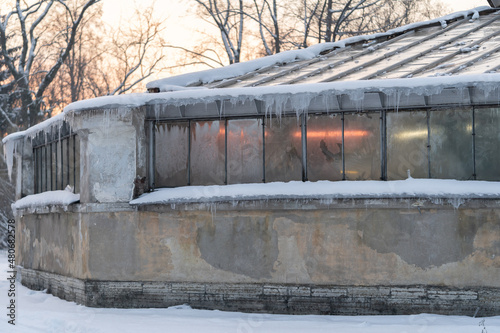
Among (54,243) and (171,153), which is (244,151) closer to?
(171,153)

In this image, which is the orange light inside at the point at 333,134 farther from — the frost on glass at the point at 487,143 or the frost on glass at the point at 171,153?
the frost on glass at the point at 171,153

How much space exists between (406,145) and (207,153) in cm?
421

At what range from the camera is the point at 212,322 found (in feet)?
41.1

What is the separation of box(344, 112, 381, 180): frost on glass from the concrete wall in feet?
2.62

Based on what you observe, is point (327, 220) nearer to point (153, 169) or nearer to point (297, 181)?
point (297, 181)

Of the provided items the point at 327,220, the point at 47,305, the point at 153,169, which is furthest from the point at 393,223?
the point at 47,305

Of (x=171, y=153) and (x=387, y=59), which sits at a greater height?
(x=387, y=59)

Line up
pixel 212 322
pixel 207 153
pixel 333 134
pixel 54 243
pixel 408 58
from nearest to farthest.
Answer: pixel 212 322 < pixel 333 134 < pixel 207 153 < pixel 408 58 < pixel 54 243

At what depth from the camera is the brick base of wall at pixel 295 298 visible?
12883 mm

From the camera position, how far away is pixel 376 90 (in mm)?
13234

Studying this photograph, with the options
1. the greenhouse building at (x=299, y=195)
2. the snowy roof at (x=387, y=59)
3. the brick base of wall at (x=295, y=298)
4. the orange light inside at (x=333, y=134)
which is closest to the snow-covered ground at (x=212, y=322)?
the brick base of wall at (x=295, y=298)

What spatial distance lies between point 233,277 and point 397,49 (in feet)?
25.3

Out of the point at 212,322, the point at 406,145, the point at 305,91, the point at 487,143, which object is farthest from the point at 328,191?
the point at 212,322

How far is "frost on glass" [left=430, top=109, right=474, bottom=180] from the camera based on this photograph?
13.4m
